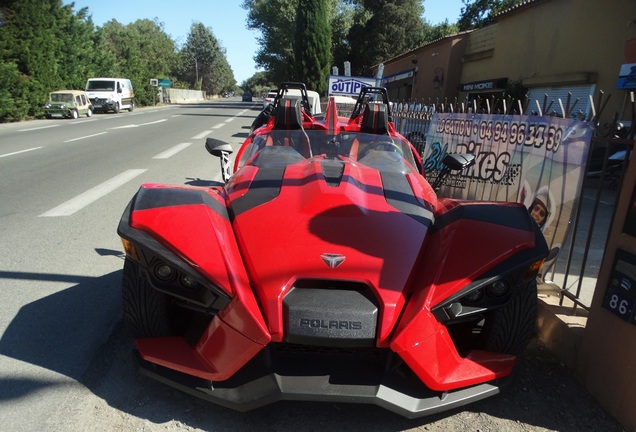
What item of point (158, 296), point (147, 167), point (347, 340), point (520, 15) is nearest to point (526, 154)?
point (347, 340)

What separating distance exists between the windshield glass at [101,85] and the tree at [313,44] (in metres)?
15.5

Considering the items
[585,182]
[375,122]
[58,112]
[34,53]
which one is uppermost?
[34,53]

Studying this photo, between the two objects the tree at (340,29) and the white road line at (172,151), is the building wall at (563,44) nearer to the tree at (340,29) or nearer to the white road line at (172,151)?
the white road line at (172,151)

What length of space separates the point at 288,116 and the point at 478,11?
148 feet

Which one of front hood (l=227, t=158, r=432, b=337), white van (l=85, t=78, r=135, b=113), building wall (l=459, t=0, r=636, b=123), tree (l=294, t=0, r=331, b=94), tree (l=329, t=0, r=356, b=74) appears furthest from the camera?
tree (l=329, t=0, r=356, b=74)

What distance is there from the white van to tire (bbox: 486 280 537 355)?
3289 cm

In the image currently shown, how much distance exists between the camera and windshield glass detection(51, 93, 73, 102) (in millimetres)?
24375

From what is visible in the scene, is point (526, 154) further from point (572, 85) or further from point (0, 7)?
point (0, 7)

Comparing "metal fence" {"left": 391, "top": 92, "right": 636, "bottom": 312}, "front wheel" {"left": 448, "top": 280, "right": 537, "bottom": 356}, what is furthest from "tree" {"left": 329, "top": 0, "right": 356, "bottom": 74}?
"front wheel" {"left": 448, "top": 280, "right": 537, "bottom": 356}

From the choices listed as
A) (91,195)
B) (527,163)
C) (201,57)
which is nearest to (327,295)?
(527,163)

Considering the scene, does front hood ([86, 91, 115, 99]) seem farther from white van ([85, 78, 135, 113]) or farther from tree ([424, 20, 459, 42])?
tree ([424, 20, 459, 42])

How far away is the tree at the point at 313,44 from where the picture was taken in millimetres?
37312

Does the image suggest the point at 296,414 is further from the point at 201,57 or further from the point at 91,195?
the point at 201,57

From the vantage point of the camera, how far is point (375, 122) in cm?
421
